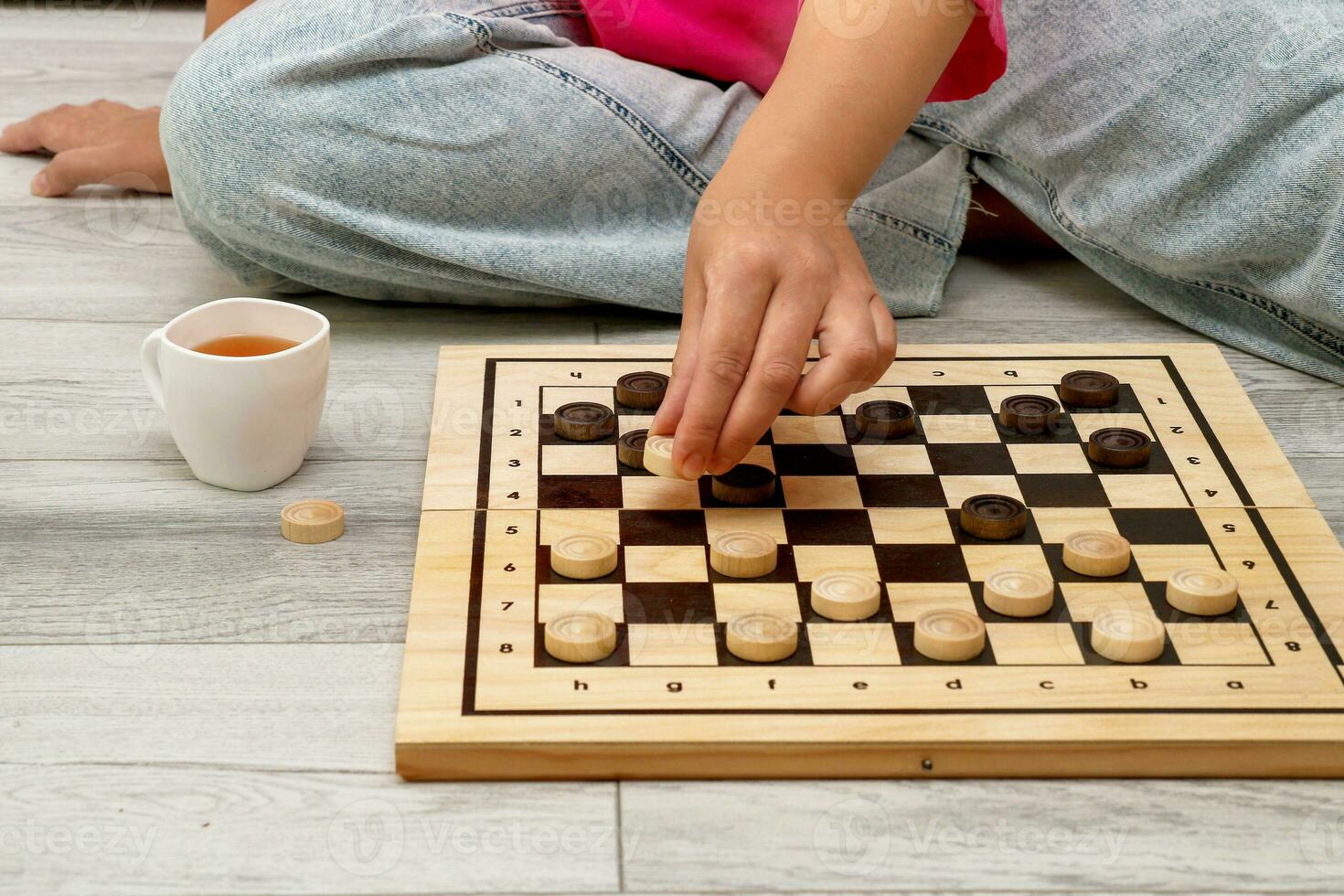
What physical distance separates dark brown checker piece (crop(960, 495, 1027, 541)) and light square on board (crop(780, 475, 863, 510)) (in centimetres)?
8

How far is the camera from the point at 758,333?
87 centimetres

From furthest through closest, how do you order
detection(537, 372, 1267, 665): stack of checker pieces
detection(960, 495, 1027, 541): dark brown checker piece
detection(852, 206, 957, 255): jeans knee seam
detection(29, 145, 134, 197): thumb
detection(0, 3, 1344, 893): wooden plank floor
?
detection(29, 145, 134, 197): thumb < detection(852, 206, 957, 255): jeans knee seam < detection(960, 495, 1027, 541): dark brown checker piece < detection(537, 372, 1267, 665): stack of checker pieces < detection(0, 3, 1344, 893): wooden plank floor

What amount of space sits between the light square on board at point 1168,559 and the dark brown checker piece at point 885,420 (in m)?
0.20

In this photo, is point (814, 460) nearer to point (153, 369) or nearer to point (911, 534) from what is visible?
point (911, 534)

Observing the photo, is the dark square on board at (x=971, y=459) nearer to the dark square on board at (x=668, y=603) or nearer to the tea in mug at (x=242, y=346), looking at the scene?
the dark square on board at (x=668, y=603)

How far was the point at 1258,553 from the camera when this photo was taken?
2.83 feet

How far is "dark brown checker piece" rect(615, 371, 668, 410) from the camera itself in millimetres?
1031

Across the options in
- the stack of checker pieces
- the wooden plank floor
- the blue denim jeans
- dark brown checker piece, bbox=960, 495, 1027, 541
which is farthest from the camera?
the blue denim jeans

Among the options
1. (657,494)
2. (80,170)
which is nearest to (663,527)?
(657,494)

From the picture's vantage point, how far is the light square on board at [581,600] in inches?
31.4

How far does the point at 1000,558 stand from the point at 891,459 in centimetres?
15

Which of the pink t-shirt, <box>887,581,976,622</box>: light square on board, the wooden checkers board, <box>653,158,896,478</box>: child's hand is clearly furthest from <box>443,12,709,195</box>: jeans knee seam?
<box>887,581,976,622</box>: light square on board

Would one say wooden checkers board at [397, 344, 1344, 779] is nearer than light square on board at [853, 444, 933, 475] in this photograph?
Yes

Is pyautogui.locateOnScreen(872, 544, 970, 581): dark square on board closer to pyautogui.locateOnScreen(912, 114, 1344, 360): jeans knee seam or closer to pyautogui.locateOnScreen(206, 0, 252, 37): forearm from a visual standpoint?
pyautogui.locateOnScreen(912, 114, 1344, 360): jeans knee seam
